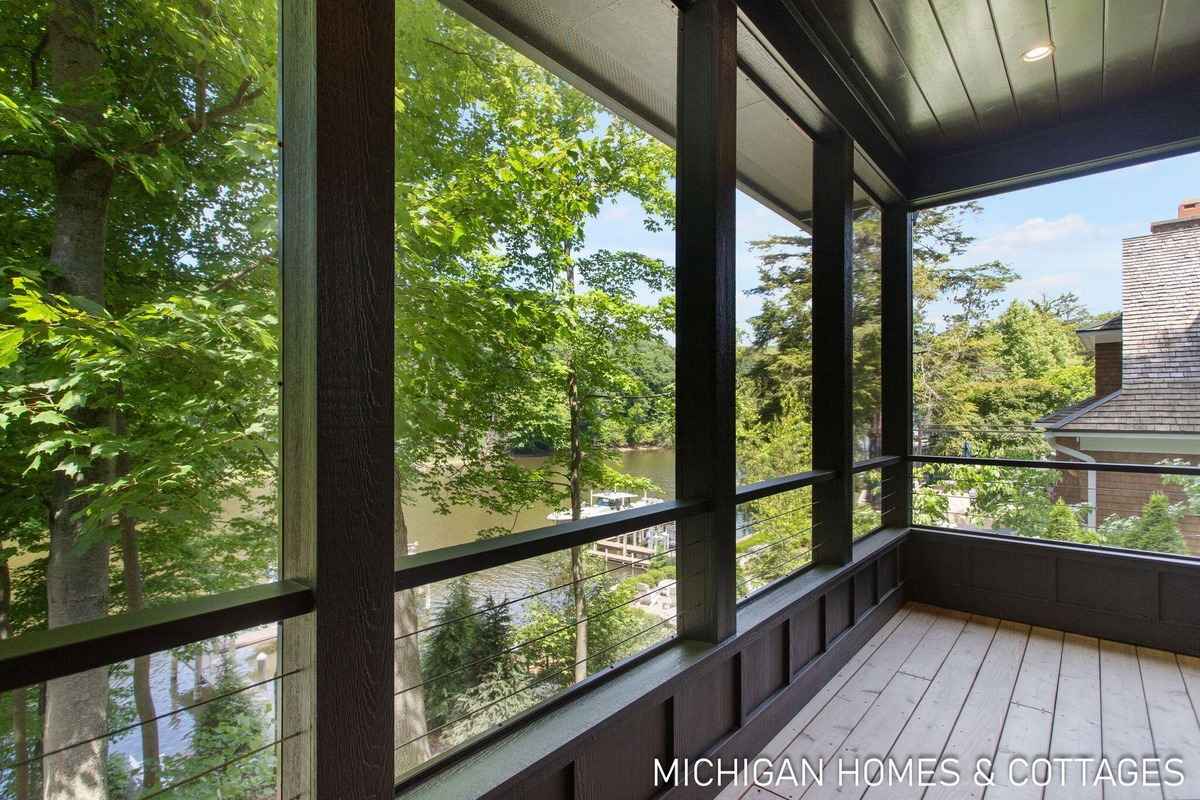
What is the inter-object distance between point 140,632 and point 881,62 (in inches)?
119

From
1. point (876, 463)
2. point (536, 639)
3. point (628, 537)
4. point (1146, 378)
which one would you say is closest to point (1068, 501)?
point (1146, 378)

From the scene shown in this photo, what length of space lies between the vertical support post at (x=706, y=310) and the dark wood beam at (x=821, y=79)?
0.27 m

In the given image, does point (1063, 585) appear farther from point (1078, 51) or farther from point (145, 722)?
point (145, 722)

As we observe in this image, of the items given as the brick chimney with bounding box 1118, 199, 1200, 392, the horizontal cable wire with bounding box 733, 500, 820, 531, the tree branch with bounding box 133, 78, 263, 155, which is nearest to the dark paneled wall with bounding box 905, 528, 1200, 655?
the brick chimney with bounding box 1118, 199, 1200, 392

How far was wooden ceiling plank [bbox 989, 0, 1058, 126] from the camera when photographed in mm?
2084

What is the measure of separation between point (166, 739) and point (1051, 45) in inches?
137

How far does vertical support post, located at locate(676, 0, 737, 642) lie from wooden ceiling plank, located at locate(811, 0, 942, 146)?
23.1 inches

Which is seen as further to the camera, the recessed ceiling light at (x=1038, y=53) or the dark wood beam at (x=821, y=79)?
the recessed ceiling light at (x=1038, y=53)

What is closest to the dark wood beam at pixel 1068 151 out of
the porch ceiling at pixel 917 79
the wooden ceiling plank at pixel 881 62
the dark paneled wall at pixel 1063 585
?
the porch ceiling at pixel 917 79

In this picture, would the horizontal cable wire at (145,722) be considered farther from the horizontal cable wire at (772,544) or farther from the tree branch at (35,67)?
the horizontal cable wire at (772,544)

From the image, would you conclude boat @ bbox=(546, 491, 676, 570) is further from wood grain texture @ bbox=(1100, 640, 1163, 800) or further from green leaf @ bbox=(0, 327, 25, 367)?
wood grain texture @ bbox=(1100, 640, 1163, 800)

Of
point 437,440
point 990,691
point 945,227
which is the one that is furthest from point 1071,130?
point 437,440

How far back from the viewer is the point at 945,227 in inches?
136

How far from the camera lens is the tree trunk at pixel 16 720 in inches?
26.0
